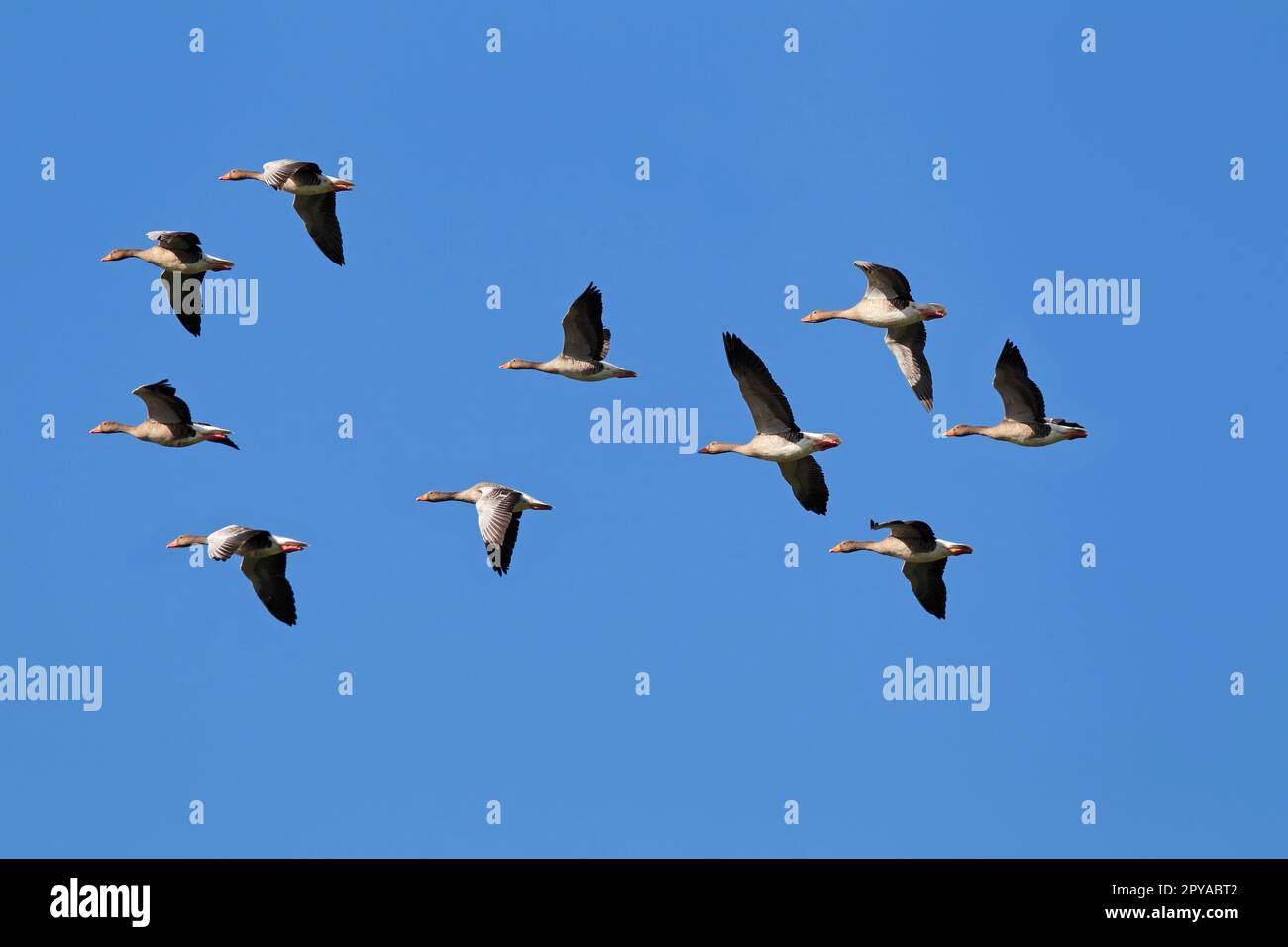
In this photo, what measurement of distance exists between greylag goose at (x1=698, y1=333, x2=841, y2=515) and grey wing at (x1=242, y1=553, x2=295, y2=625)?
7637 mm

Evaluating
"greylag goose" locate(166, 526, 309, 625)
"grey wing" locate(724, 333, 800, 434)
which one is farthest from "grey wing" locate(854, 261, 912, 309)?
"greylag goose" locate(166, 526, 309, 625)

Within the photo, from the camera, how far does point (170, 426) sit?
40938mm

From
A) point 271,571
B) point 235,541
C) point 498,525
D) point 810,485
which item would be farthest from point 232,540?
point 810,485

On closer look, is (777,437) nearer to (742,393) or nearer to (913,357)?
(742,393)

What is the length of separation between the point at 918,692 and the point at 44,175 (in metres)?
18.1

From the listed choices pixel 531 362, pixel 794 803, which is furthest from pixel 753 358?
pixel 794 803

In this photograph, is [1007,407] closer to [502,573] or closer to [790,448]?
[790,448]

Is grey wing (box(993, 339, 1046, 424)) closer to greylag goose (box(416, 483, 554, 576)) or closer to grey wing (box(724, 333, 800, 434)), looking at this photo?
grey wing (box(724, 333, 800, 434))

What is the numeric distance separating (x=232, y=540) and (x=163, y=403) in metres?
5.10

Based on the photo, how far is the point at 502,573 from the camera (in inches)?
1422

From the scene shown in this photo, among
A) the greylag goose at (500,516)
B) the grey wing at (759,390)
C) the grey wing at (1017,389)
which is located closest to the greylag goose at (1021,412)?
the grey wing at (1017,389)

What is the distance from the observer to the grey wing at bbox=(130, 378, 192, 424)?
132 ft

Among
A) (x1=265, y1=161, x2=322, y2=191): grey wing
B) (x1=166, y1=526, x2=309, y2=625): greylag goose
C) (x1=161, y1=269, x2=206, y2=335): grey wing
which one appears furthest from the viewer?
(x1=161, y1=269, x2=206, y2=335): grey wing

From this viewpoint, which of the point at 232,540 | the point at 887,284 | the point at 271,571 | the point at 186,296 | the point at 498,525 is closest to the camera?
the point at 232,540
